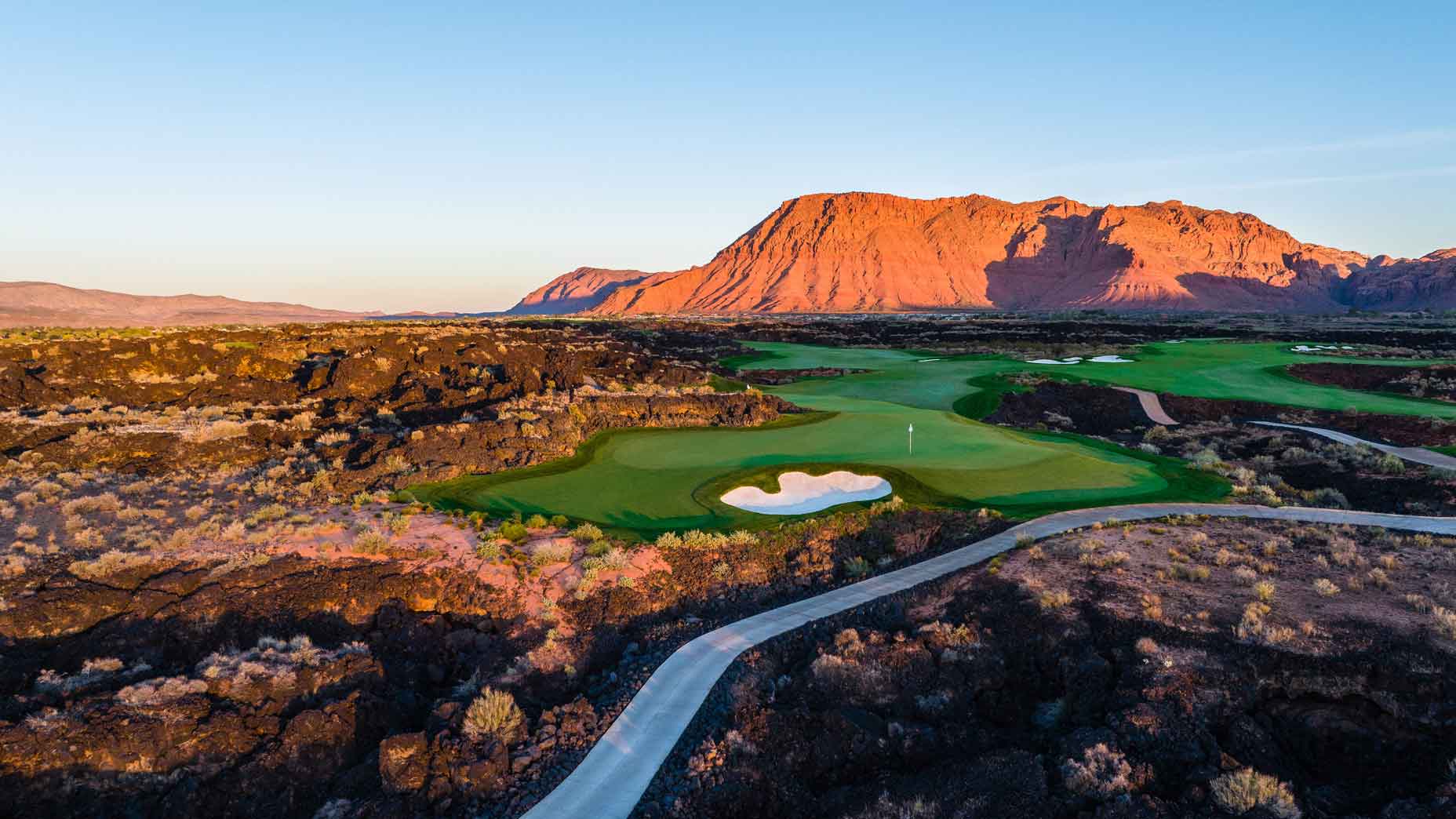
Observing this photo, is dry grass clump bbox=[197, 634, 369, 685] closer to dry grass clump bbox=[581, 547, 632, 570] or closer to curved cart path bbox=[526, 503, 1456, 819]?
dry grass clump bbox=[581, 547, 632, 570]

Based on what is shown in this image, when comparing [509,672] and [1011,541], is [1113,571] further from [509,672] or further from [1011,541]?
[509,672]

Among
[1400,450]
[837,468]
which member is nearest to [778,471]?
[837,468]

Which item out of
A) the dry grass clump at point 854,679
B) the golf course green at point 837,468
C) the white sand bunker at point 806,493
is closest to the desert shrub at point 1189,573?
the golf course green at point 837,468

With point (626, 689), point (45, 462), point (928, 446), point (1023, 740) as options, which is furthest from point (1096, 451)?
point (45, 462)

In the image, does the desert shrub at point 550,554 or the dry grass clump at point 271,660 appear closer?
the dry grass clump at point 271,660

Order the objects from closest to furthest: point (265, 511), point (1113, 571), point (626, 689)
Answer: point (626, 689)
point (1113, 571)
point (265, 511)

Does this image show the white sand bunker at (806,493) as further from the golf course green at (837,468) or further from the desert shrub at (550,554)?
the desert shrub at (550,554)
